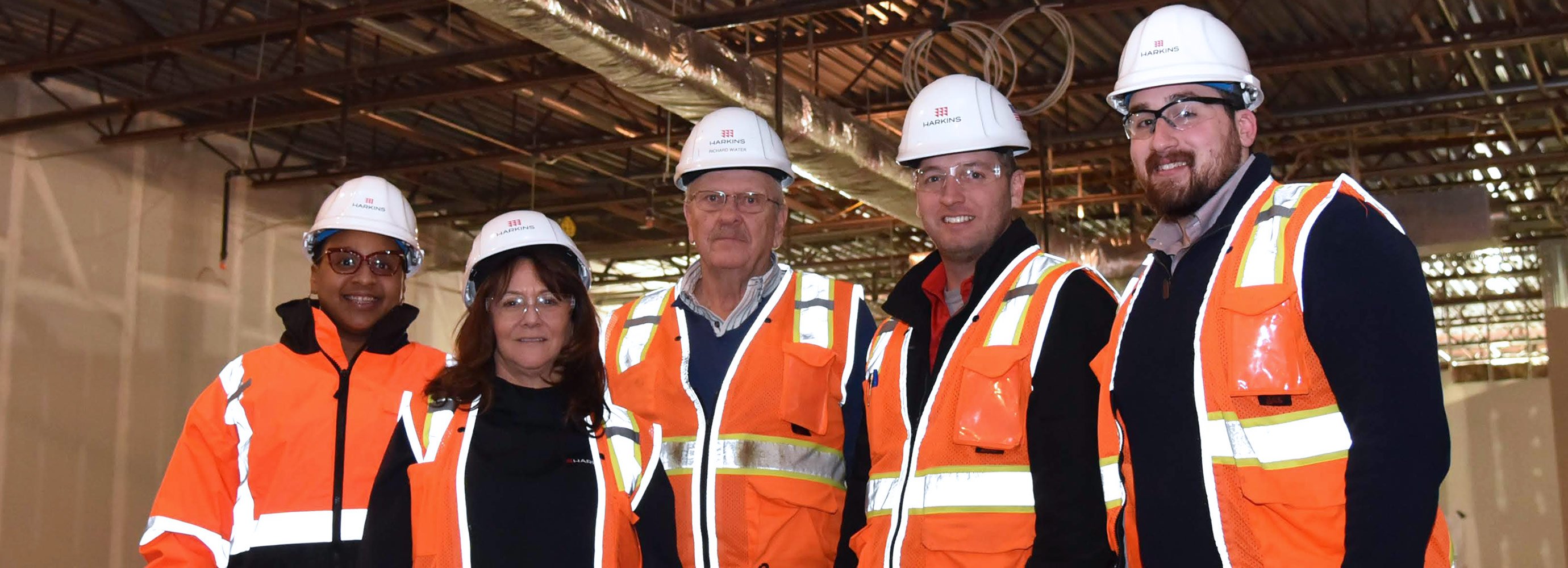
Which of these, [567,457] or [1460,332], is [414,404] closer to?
[567,457]

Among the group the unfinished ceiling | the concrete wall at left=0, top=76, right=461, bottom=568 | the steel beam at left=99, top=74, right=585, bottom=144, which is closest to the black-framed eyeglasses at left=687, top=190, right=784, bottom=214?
the unfinished ceiling

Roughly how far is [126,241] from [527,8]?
8.64m

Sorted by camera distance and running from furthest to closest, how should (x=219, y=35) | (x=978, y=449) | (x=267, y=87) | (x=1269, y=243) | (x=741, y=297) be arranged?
(x=267, y=87), (x=219, y=35), (x=741, y=297), (x=978, y=449), (x=1269, y=243)

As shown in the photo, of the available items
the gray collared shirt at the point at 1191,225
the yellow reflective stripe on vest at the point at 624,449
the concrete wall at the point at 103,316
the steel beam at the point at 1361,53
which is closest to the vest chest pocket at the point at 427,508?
the yellow reflective stripe on vest at the point at 624,449

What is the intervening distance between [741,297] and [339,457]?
115cm

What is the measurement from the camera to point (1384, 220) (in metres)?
2.32

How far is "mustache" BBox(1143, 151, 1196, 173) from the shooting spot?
8.71 feet

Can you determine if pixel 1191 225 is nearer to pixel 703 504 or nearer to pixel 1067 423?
pixel 1067 423

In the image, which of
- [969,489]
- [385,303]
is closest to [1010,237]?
[969,489]

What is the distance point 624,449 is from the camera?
10.2 feet

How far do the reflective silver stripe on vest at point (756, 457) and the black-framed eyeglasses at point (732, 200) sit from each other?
2.20ft

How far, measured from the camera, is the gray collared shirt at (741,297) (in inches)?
149

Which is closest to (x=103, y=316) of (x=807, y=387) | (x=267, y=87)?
(x=267, y=87)

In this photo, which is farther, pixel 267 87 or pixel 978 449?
pixel 267 87
